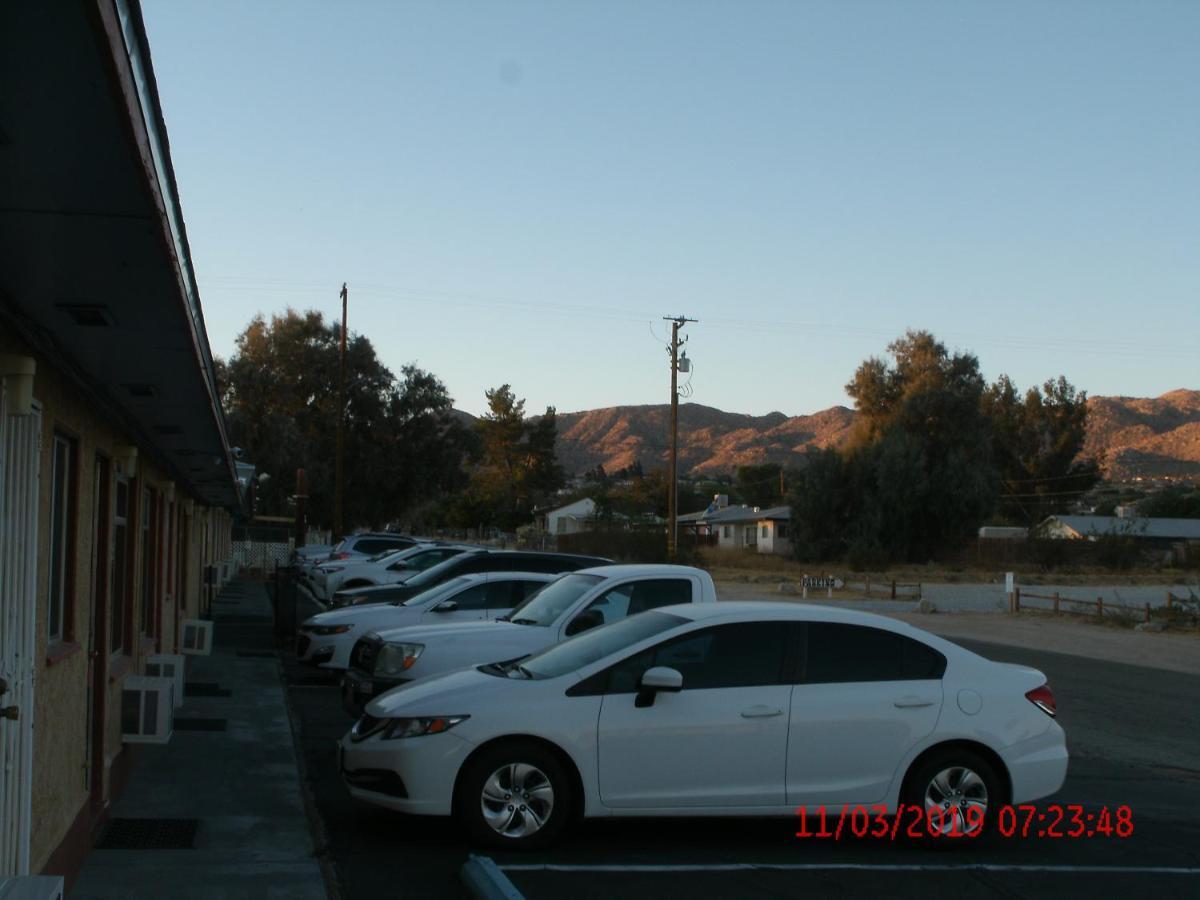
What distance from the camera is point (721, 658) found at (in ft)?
27.0

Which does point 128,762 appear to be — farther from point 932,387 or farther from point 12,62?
point 932,387

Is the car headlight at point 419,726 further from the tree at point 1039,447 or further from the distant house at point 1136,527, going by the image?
the tree at point 1039,447

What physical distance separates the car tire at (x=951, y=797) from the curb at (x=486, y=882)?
3844 mm

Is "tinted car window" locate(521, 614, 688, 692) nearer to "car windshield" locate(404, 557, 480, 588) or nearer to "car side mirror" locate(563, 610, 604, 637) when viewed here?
"car side mirror" locate(563, 610, 604, 637)

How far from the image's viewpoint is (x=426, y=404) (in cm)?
5634

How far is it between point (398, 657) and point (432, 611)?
11.7 feet

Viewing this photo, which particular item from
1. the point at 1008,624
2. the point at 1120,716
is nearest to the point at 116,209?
the point at 1120,716

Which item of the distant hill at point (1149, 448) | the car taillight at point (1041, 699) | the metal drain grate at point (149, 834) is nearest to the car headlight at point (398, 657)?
the metal drain grate at point (149, 834)

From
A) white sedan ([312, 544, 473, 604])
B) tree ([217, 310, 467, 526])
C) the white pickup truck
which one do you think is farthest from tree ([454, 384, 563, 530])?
the white pickup truck

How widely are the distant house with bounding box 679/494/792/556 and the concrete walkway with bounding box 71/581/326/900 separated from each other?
64.1 metres

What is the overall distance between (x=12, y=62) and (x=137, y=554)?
9.18m

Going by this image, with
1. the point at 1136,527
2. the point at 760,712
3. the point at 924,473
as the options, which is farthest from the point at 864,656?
the point at 1136,527

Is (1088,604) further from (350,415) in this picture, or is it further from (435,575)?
(350,415)

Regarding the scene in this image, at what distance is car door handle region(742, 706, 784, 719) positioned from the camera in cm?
801
